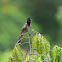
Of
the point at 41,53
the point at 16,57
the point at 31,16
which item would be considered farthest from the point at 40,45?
the point at 31,16

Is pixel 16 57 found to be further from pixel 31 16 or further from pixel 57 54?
pixel 31 16

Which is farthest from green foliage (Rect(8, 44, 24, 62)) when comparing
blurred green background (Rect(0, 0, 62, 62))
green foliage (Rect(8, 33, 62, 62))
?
blurred green background (Rect(0, 0, 62, 62))

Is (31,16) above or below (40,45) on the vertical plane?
above

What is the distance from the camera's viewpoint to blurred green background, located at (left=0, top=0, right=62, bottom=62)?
9641 mm

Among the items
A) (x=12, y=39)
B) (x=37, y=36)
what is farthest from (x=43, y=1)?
A: (x=37, y=36)

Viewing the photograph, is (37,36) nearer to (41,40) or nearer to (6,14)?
(41,40)

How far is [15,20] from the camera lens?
34.7 ft

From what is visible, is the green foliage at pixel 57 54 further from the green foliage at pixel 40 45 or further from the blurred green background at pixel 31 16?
the blurred green background at pixel 31 16

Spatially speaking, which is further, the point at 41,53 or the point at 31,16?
the point at 31,16

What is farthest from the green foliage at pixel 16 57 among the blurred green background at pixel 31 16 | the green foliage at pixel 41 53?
the blurred green background at pixel 31 16

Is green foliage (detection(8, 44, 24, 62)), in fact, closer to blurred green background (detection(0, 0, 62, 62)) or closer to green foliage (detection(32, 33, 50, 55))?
green foliage (detection(32, 33, 50, 55))

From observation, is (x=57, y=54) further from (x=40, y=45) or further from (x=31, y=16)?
(x=31, y=16)

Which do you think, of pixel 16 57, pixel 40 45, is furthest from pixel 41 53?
pixel 16 57

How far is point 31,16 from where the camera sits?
40.9ft
